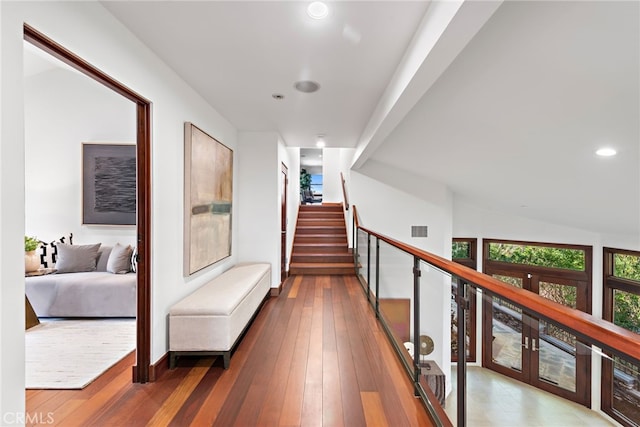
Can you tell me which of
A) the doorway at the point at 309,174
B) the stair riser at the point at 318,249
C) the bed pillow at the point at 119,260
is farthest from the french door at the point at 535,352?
the doorway at the point at 309,174

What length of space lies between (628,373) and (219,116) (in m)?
3.88

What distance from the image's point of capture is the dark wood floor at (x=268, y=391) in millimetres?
1812

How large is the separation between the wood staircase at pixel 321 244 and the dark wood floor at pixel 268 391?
280 centimetres

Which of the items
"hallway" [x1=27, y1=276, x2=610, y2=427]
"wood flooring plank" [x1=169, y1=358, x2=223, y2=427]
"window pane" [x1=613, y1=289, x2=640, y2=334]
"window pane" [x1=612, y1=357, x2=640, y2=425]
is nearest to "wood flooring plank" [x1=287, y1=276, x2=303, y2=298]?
"hallway" [x1=27, y1=276, x2=610, y2=427]

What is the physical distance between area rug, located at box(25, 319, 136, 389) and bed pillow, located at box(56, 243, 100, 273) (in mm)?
652

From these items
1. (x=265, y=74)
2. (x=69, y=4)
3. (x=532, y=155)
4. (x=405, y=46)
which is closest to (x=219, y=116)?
(x=265, y=74)

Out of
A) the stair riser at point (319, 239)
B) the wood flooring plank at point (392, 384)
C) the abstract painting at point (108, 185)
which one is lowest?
the wood flooring plank at point (392, 384)

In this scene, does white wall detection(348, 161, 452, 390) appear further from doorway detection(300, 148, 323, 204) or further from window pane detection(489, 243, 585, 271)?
doorway detection(300, 148, 323, 204)

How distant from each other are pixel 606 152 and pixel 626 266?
3.81 m

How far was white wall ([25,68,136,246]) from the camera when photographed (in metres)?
3.90

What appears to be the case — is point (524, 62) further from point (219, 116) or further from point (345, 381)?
point (219, 116)

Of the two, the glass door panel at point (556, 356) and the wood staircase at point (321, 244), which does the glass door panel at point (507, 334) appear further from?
the wood staircase at point (321, 244)

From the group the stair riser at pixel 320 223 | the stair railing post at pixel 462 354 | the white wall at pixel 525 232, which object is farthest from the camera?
the stair riser at pixel 320 223

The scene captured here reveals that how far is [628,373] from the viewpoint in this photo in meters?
0.70
